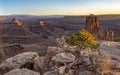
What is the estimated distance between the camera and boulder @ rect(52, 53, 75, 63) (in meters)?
17.9

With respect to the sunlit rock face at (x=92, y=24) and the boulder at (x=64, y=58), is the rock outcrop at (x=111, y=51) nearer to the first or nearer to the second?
the boulder at (x=64, y=58)

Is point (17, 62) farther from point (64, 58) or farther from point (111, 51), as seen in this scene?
point (111, 51)

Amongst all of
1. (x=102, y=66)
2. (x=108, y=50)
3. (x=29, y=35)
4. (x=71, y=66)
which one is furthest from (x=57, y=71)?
(x=29, y=35)

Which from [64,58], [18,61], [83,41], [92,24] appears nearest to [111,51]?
[64,58]

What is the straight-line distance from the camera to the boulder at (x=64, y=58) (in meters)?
17.9

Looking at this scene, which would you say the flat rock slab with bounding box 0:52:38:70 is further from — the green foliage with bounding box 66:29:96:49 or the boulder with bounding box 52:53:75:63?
the green foliage with bounding box 66:29:96:49

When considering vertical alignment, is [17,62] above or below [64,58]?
below

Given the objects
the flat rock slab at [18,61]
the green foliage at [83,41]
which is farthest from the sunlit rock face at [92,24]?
the flat rock slab at [18,61]

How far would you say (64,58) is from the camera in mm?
18031

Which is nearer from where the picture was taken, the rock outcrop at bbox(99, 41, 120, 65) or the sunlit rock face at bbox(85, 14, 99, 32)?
the rock outcrop at bbox(99, 41, 120, 65)

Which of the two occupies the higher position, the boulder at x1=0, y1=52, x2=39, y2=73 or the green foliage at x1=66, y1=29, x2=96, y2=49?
the green foliage at x1=66, y1=29, x2=96, y2=49

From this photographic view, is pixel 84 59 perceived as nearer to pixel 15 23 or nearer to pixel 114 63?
pixel 114 63

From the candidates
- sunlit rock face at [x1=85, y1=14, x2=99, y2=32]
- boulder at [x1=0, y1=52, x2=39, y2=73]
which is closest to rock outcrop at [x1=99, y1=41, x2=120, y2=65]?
boulder at [x1=0, y1=52, x2=39, y2=73]

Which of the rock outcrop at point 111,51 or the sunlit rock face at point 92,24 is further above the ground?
the rock outcrop at point 111,51
